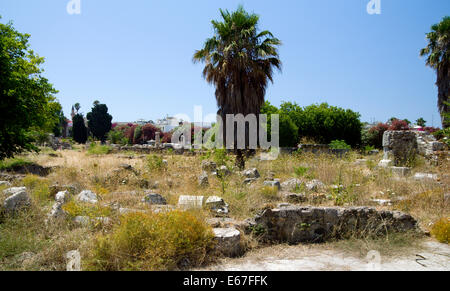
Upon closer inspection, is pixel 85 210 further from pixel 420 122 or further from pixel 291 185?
pixel 420 122

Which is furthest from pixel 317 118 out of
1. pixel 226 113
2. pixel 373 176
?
pixel 373 176

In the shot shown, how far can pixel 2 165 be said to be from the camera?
9.52 m

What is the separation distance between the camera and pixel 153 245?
327 centimetres

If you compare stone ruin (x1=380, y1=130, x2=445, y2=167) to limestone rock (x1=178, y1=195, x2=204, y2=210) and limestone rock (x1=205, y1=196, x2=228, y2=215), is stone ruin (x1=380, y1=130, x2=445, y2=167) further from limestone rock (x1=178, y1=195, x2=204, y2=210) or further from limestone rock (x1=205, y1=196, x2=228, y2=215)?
limestone rock (x1=178, y1=195, x2=204, y2=210)

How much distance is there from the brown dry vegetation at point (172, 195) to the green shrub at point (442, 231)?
23cm

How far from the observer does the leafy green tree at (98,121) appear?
4306cm

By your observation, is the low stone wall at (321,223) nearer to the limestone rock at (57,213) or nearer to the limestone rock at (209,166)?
the limestone rock at (57,213)

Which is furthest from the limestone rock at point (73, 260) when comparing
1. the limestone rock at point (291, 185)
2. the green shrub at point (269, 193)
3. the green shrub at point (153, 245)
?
the limestone rock at point (291, 185)

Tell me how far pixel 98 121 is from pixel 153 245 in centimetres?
4417

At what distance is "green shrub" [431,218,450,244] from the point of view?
4145mm

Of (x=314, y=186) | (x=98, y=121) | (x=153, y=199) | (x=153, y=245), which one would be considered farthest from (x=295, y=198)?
(x=98, y=121)

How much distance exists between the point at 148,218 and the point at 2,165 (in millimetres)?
8676

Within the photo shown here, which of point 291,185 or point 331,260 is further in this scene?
point 291,185

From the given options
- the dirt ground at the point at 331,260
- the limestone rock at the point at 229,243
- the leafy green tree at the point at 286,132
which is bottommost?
the dirt ground at the point at 331,260
